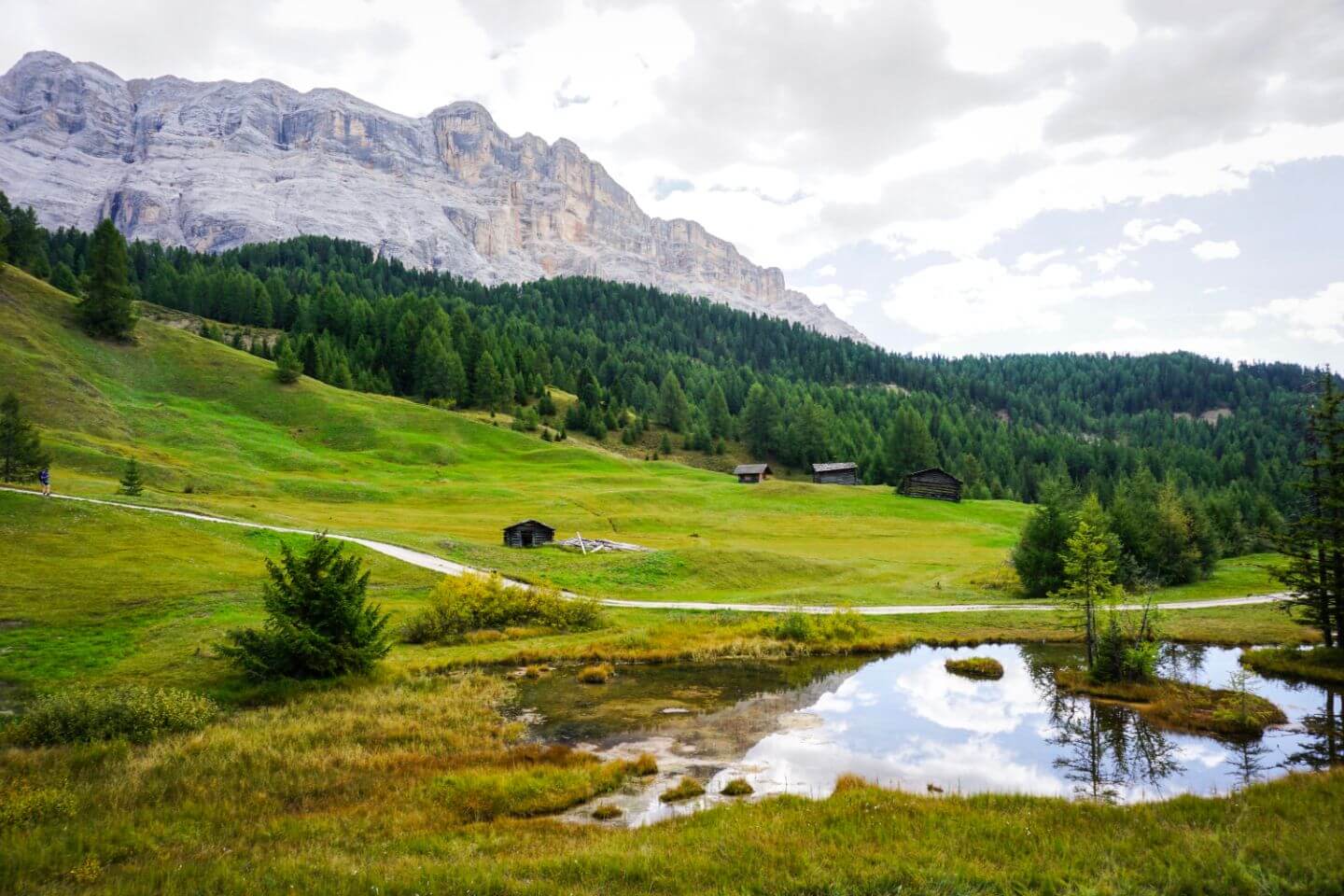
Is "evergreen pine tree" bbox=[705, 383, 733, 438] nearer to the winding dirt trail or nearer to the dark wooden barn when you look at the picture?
the dark wooden barn

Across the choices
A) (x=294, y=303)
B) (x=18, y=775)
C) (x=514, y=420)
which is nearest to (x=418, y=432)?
(x=514, y=420)

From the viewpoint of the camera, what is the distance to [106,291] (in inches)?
3903

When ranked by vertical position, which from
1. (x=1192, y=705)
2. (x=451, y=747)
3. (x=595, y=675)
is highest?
(x=1192, y=705)

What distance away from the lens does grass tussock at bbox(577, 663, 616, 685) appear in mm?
28047

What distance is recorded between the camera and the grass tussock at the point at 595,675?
28047mm

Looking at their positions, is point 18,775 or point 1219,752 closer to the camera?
point 18,775

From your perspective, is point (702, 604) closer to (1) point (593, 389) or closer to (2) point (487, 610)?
(2) point (487, 610)

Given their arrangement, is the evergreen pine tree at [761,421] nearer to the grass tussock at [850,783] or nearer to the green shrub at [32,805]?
the grass tussock at [850,783]

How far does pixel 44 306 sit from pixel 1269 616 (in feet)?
452

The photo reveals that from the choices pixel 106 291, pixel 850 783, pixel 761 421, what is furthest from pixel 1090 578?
pixel 106 291

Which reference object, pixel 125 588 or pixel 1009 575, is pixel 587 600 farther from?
pixel 1009 575

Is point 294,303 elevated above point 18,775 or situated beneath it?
elevated above

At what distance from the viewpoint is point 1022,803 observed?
1542cm

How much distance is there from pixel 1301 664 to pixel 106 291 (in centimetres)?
13147
